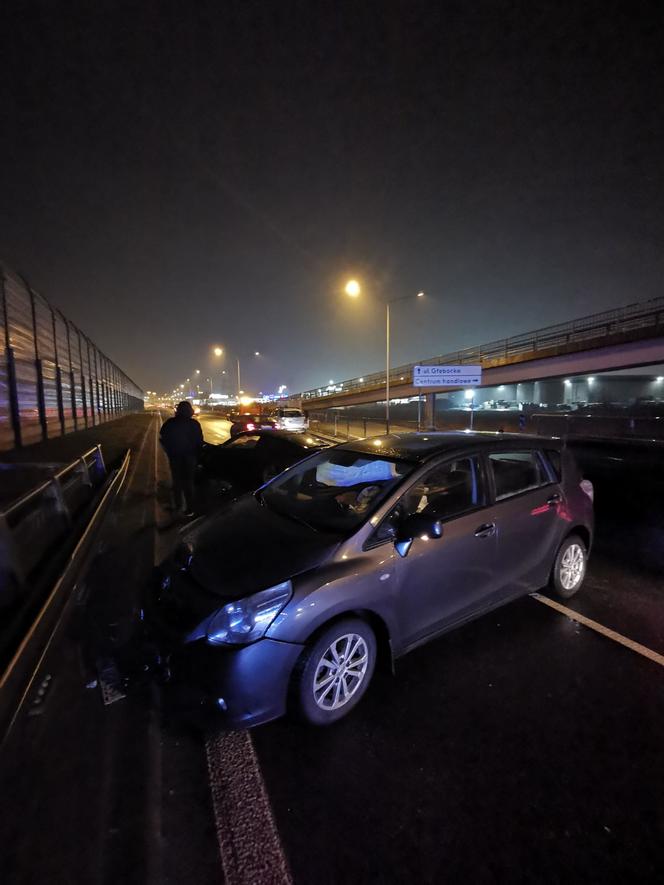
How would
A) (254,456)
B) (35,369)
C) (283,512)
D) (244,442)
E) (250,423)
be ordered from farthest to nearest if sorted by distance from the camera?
(250,423) < (35,369) < (244,442) < (254,456) < (283,512)

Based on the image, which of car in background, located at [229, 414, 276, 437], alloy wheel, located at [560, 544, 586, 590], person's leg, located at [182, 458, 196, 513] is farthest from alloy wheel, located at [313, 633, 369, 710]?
car in background, located at [229, 414, 276, 437]

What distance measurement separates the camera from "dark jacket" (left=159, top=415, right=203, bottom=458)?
24.6 feet

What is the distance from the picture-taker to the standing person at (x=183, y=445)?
24.7ft

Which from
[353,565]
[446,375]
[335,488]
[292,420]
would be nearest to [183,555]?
[353,565]

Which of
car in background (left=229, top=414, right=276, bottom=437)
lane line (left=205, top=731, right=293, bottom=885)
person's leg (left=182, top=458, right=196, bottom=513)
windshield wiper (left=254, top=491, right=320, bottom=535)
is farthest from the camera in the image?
car in background (left=229, top=414, right=276, bottom=437)

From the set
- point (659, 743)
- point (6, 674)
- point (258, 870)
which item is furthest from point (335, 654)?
point (6, 674)

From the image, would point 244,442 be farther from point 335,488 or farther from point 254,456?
point 335,488

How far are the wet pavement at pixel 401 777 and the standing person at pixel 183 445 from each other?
4.24 m

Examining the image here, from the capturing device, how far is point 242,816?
2.09 metres

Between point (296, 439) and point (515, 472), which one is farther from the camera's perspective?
point (296, 439)

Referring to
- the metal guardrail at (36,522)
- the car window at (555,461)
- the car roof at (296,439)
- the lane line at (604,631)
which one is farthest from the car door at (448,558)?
the car roof at (296,439)

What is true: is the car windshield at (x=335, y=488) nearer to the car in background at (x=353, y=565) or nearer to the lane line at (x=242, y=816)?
the car in background at (x=353, y=565)

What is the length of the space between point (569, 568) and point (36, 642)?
4856 mm

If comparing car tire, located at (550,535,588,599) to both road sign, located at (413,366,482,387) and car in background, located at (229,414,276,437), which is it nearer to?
road sign, located at (413,366,482,387)
